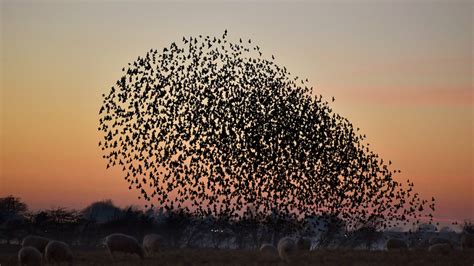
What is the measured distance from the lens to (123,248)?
5088cm

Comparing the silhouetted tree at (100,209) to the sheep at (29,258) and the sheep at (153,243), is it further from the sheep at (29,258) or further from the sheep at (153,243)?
the sheep at (29,258)

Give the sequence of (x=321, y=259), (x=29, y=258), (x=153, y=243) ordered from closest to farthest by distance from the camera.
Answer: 1. (x=321, y=259)
2. (x=29, y=258)
3. (x=153, y=243)

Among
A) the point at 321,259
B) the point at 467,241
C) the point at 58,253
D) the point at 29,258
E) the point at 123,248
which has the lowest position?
the point at 29,258

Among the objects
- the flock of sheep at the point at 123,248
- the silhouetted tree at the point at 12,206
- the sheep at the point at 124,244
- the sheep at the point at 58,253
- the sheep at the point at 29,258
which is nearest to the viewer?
the sheep at the point at 29,258

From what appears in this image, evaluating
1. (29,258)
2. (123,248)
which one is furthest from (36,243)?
(29,258)

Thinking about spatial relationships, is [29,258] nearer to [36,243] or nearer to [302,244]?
[36,243]

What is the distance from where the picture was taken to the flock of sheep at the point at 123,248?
4275cm

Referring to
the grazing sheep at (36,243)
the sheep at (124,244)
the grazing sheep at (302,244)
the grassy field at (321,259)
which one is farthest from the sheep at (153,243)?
the grassy field at (321,259)

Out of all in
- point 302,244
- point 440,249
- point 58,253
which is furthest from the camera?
point 302,244

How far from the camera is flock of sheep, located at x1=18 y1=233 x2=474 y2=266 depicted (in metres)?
42.8

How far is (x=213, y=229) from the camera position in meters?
112

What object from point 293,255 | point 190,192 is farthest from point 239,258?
point 190,192

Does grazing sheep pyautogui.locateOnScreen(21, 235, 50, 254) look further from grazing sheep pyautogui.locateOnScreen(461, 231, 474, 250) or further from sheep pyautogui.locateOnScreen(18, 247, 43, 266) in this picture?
grazing sheep pyautogui.locateOnScreen(461, 231, 474, 250)

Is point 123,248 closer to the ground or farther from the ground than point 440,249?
closer to the ground
